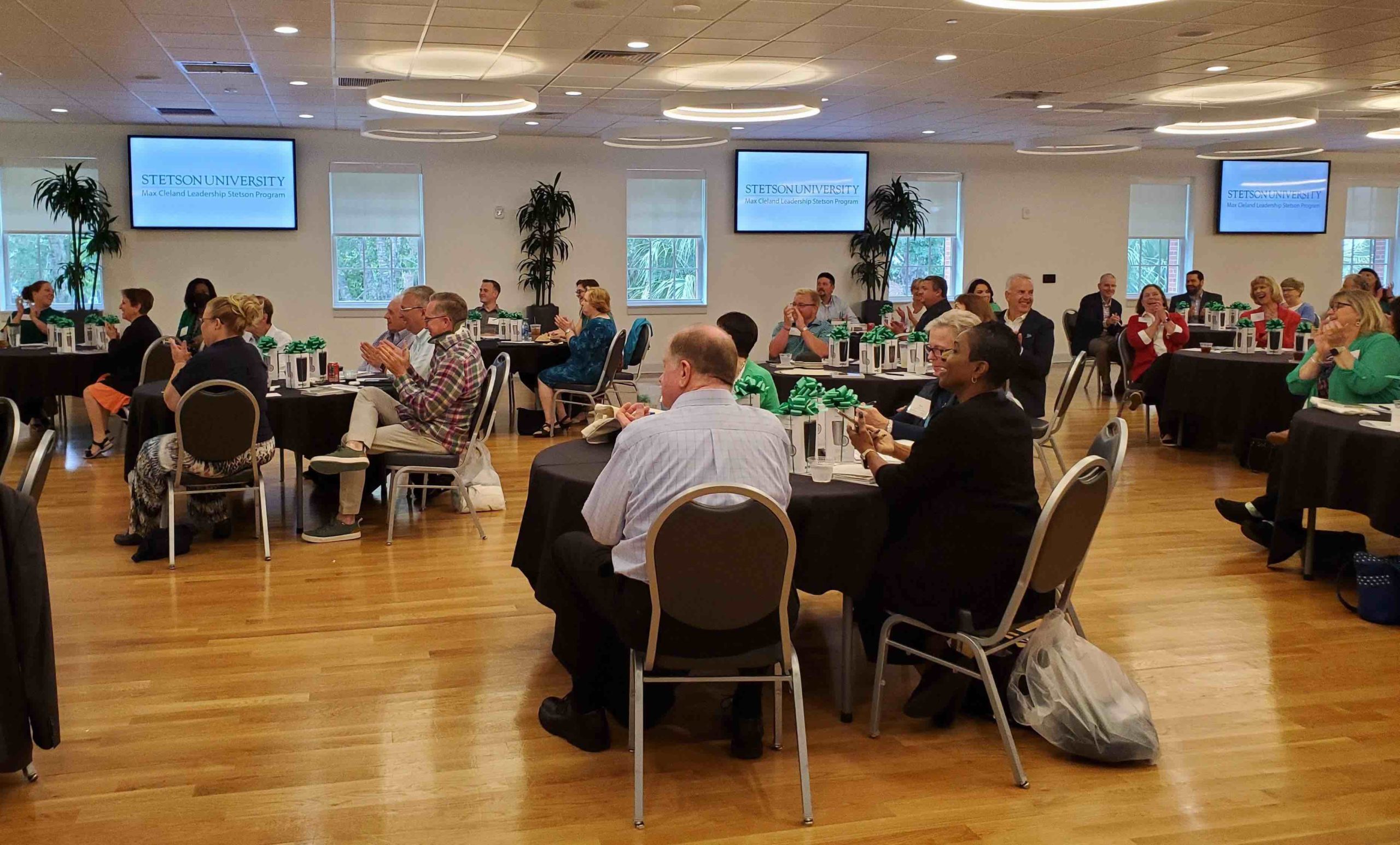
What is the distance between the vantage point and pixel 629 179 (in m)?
15.4

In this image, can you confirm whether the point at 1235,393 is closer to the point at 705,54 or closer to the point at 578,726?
the point at 705,54

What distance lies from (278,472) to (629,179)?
8.22 metres

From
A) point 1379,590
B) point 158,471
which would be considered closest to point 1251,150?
point 1379,590

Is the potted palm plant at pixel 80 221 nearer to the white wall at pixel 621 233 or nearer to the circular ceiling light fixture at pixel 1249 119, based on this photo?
the white wall at pixel 621 233

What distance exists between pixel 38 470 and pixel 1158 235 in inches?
657

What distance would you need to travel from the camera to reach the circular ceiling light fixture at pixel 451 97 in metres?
9.27

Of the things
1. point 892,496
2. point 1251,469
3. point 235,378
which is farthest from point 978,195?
point 892,496

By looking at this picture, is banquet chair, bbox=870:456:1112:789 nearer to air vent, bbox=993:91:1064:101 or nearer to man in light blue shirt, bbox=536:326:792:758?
man in light blue shirt, bbox=536:326:792:758

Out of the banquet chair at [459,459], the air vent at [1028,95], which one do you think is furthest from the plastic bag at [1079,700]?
the air vent at [1028,95]

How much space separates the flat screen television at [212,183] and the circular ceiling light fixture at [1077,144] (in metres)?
8.57

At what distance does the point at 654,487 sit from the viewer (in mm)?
3125

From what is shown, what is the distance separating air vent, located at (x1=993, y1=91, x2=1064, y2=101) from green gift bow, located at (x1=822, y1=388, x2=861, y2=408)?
7796 millimetres

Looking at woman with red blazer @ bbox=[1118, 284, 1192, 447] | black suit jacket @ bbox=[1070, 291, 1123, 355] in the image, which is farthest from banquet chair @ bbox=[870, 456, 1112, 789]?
black suit jacket @ bbox=[1070, 291, 1123, 355]

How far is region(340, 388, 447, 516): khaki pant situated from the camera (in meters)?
6.18
